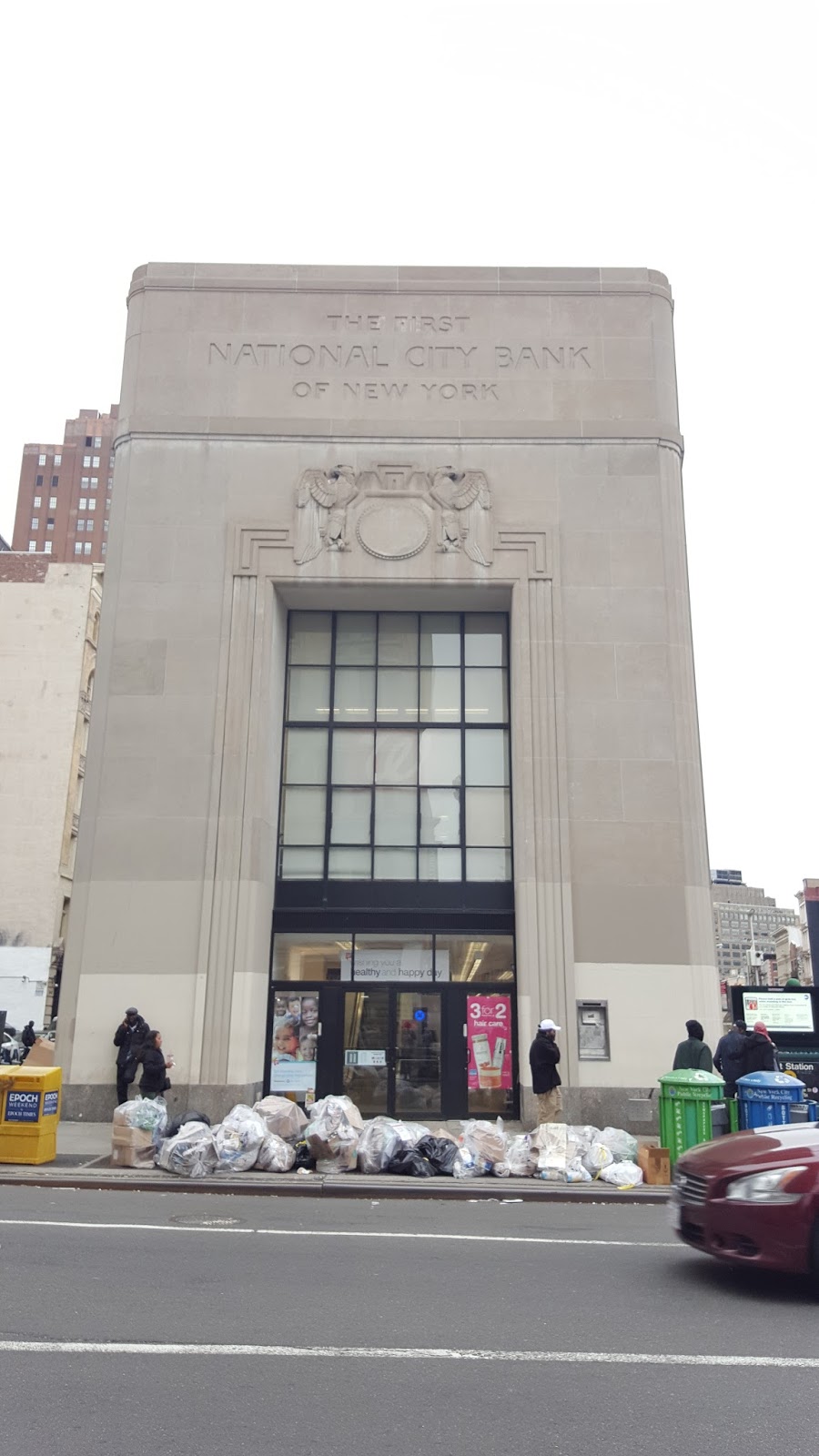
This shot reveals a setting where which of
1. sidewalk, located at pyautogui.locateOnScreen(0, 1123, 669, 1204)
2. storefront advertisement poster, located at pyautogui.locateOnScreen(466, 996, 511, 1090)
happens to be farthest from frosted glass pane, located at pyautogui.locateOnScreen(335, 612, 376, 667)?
sidewalk, located at pyautogui.locateOnScreen(0, 1123, 669, 1204)

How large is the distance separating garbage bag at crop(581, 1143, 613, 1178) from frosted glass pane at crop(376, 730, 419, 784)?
306 inches

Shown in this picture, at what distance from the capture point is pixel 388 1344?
5480mm

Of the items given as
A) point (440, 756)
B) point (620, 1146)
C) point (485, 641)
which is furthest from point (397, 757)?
point (620, 1146)

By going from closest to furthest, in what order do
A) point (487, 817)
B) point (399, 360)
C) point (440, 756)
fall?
1. point (487, 817)
2. point (440, 756)
3. point (399, 360)

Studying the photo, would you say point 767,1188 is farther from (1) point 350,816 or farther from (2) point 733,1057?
(1) point 350,816

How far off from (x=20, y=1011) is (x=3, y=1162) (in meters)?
33.5

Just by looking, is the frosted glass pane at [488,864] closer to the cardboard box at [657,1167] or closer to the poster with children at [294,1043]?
the poster with children at [294,1043]

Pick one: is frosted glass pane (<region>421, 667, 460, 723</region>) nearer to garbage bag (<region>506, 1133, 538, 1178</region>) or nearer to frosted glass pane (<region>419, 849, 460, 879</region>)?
frosted glass pane (<region>419, 849, 460, 879</region>)

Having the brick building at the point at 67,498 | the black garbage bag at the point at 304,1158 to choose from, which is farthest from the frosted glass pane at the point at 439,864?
the brick building at the point at 67,498

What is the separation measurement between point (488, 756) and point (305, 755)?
3.34m

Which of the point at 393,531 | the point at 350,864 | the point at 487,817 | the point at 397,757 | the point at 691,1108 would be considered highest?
the point at 393,531

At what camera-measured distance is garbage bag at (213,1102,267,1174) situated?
12.2 meters

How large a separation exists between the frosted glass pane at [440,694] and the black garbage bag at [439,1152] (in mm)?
8201

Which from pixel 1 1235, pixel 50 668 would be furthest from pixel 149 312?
pixel 50 668
